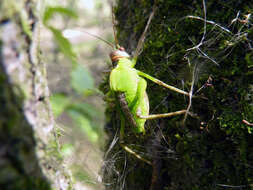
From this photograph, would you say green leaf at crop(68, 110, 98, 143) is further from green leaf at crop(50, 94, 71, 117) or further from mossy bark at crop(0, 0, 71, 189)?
mossy bark at crop(0, 0, 71, 189)

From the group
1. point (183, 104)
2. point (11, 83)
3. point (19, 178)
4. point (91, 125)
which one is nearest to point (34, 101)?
point (11, 83)

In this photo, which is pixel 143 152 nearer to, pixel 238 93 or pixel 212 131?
pixel 212 131

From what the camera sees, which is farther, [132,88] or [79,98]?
[79,98]

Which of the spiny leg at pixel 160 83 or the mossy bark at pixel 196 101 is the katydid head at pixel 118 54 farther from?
the spiny leg at pixel 160 83

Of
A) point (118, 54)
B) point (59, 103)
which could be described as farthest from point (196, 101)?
point (59, 103)

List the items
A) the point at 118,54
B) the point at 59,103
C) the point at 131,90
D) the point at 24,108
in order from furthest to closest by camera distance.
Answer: the point at 59,103
the point at 118,54
the point at 131,90
the point at 24,108

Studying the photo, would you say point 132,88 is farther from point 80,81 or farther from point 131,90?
point 80,81

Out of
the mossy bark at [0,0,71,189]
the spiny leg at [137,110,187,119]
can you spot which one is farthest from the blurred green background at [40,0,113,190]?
the spiny leg at [137,110,187,119]
